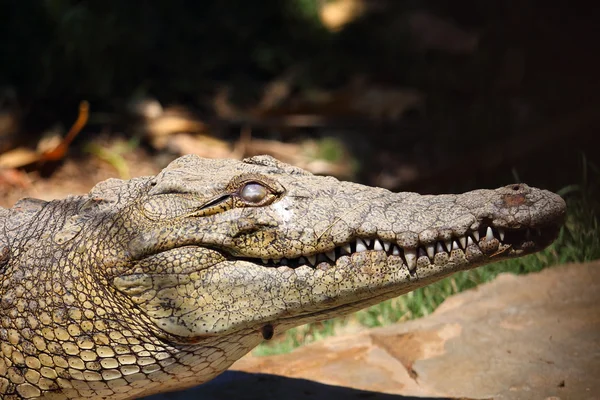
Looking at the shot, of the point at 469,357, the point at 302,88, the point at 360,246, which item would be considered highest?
the point at 302,88

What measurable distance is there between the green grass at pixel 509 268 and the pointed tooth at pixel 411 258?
6.38 feet

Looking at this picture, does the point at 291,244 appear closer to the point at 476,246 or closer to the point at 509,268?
the point at 476,246

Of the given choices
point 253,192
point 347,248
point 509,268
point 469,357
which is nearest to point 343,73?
point 509,268

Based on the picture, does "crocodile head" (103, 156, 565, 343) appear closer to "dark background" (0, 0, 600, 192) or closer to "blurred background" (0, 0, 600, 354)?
"blurred background" (0, 0, 600, 354)

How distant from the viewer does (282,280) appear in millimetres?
2938

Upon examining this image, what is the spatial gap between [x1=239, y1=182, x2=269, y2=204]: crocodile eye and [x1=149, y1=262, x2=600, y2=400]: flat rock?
109 cm

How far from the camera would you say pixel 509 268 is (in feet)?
15.8

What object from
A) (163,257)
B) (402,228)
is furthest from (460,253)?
(163,257)

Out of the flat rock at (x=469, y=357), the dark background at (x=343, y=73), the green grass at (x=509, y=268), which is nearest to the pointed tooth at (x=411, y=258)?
the flat rock at (x=469, y=357)

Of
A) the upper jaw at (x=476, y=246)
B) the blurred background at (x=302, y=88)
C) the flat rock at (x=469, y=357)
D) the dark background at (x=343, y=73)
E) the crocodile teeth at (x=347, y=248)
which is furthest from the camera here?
the dark background at (x=343, y=73)

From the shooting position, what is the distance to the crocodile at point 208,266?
285 cm

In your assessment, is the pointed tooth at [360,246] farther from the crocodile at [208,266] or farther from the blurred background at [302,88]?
the blurred background at [302,88]

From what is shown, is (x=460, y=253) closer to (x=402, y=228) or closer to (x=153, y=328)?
(x=402, y=228)

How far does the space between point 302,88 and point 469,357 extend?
5.32 metres
